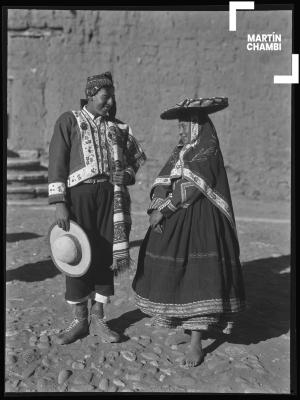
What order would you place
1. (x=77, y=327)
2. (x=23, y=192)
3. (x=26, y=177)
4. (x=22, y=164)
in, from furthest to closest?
(x=22, y=164), (x=26, y=177), (x=23, y=192), (x=77, y=327)

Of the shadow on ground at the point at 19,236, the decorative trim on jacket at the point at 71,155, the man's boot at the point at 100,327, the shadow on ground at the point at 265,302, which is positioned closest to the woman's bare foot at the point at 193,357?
the shadow on ground at the point at 265,302

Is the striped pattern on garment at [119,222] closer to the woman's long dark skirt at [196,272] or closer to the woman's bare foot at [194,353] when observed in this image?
the woman's long dark skirt at [196,272]

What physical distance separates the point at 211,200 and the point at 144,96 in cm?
665

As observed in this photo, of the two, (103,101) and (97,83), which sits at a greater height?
(97,83)

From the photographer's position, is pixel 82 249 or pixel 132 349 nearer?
pixel 82 249

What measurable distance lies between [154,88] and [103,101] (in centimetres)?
637

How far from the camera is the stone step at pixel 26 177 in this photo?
9.55 meters

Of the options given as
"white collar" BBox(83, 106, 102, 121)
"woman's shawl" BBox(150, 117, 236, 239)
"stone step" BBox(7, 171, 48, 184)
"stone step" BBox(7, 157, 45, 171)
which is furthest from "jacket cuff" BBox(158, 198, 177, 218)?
"stone step" BBox(7, 157, 45, 171)

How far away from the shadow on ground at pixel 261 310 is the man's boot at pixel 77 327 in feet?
1.12

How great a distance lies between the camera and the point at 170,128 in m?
9.89

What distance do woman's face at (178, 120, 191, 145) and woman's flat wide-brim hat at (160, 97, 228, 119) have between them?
64mm

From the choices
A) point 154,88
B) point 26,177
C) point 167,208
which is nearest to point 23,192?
point 26,177

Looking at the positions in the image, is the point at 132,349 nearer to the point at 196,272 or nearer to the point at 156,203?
the point at 196,272

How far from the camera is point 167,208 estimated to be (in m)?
3.69
